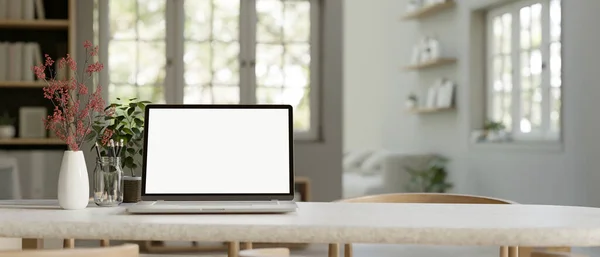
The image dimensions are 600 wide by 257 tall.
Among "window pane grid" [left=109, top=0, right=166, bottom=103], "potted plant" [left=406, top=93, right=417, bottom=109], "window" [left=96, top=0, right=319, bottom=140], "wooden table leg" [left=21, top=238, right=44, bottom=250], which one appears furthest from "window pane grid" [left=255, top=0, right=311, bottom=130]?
"wooden table leg" [left=21, top=238, right=44, bottom=250]

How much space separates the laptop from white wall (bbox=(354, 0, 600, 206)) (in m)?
4.54

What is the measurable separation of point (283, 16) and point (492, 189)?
9.27 feet

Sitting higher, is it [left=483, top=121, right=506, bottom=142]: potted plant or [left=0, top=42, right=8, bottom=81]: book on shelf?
[left=0, top=42, right=8, bottom=81]: book on shelf

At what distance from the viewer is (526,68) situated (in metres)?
7.41

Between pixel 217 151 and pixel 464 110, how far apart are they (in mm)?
6262

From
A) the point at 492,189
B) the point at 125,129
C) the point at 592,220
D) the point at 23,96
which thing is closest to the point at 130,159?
the point at 125,129

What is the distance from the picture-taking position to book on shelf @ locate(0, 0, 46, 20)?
569 centimetres

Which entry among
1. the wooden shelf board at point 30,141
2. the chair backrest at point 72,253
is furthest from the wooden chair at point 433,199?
the wooden shelf board at point 30,141

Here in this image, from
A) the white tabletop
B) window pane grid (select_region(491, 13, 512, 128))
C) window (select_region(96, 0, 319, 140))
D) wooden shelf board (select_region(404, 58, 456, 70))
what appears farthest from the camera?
wooden shelf board (select_region(404, 58, 456, 70))

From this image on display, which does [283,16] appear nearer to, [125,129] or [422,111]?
[422,111]

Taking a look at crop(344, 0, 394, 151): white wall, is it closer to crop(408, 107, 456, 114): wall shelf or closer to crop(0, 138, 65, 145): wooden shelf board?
crop(408, 107, 456, 114): wall shelf

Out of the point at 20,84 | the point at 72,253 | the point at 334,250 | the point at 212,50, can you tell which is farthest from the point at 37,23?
the point at 72,253

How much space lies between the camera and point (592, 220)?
2.01 meters

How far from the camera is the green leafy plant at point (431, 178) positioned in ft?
28.0
